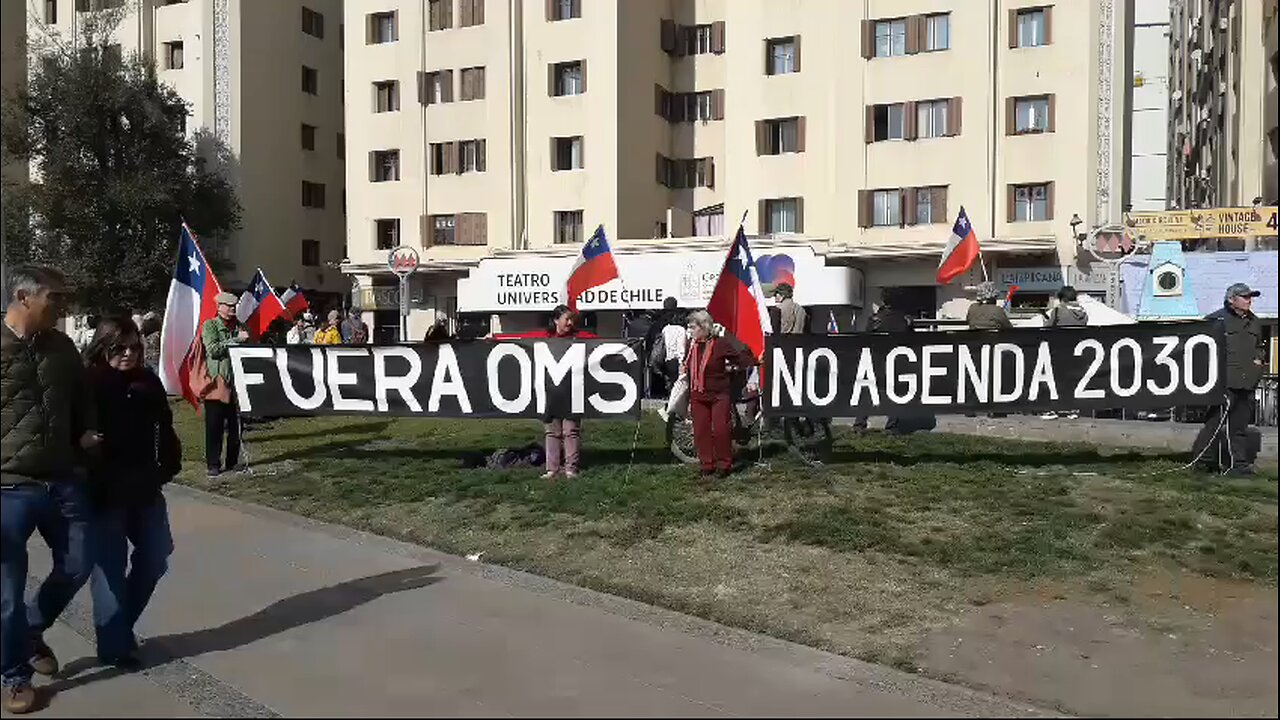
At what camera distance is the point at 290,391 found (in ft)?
39.4

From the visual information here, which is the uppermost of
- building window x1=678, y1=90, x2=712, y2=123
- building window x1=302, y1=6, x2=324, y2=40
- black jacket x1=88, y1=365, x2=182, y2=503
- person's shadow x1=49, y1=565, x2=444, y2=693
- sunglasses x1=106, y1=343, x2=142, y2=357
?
building window x1=302, y1=6, x2=324, y2=40

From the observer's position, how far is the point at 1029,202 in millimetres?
32750

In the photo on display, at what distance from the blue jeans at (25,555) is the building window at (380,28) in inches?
1530

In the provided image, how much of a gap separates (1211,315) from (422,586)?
6684 mm

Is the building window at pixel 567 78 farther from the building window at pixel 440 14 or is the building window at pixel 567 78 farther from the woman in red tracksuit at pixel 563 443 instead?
the woman in red tracksuit at pixel 563 443

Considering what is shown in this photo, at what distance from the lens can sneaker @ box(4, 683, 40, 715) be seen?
493cm

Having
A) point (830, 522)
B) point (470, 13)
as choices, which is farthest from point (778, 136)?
point (830, 522)

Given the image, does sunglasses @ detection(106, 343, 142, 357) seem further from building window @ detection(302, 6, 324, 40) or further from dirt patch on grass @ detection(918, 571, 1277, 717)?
building window @ detection(302, 6, 324, 40)

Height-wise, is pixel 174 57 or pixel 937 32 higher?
pixel 174 57

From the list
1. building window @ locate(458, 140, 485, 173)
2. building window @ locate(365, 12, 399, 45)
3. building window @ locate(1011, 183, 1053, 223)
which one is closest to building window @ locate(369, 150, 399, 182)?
building window @ locate(458, 140, 485, 173)

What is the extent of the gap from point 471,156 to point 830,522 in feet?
111

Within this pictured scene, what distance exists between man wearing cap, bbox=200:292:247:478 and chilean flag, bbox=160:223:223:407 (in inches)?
3.6

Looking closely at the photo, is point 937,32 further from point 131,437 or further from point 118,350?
point 131,437

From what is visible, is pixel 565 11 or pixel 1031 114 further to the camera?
pixel 565 11
